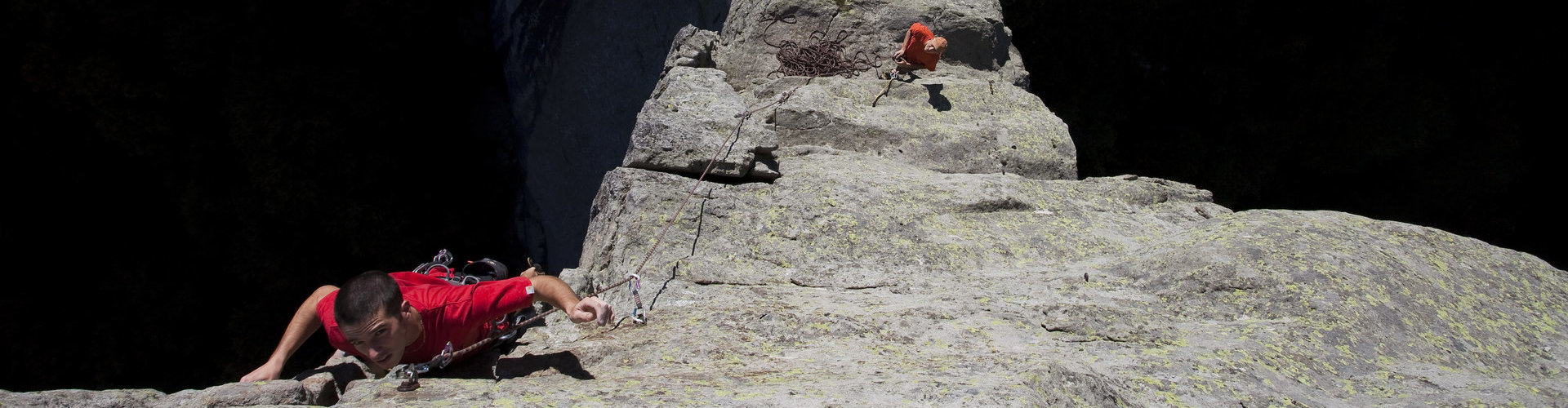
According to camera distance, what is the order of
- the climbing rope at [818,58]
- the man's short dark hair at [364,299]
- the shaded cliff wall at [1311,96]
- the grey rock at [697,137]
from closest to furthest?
the man's short dark hair at [364,299] < the grey rock at [697,137] < the climbing rope at [818,58] < the shaded cliff wall at [1311,96]

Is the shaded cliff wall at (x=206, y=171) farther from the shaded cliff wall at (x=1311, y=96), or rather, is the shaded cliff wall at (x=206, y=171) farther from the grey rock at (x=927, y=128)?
the grey rock at (x=927, y=128)

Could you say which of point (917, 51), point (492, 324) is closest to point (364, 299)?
point (492, 324)

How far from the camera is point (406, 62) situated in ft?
37.2

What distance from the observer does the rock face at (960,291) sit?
2520 millimetres

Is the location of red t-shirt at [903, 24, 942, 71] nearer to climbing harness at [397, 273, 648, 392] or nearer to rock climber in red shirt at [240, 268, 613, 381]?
climbing harness at [397, 273, 648, 392]

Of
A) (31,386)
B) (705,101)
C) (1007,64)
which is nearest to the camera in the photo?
(705,101)

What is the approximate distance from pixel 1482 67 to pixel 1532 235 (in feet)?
7.53

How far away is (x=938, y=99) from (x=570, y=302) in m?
2.99

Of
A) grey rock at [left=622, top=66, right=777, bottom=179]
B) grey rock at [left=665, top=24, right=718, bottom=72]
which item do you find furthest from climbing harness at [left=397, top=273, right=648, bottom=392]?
grey rock at [left=665, top=24, right=718, bottom=72]

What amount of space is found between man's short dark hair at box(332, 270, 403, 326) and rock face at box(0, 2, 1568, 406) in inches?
7.8

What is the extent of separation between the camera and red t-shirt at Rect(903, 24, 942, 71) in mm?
5453

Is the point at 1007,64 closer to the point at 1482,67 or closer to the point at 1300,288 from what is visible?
the point at 1300,288

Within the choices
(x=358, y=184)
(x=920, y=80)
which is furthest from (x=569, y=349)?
(x=358, y=184)

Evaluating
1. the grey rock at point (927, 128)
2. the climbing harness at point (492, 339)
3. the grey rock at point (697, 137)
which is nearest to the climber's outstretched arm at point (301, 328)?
the climbing harness at point (492, 339)
